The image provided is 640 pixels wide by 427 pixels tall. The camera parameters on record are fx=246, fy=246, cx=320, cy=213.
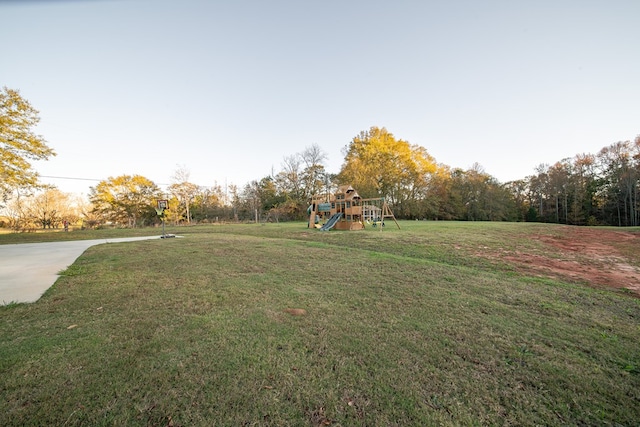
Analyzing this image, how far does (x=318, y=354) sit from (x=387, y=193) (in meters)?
34.4

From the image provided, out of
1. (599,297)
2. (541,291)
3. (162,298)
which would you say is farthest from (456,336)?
(162,298)

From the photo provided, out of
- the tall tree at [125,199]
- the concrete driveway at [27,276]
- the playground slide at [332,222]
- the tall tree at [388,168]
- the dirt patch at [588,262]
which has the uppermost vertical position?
the tall tree at [388,168]

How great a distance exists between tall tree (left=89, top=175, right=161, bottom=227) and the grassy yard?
34.6m

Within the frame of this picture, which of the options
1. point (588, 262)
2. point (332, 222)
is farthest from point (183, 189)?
point (588, 262)

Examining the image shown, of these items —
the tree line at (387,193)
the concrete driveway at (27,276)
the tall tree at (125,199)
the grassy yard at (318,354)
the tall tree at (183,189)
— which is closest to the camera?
the grassy yard at (318,354)

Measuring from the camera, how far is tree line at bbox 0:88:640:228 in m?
29.8

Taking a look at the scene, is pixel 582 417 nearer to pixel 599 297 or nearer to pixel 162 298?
pixel 599 297

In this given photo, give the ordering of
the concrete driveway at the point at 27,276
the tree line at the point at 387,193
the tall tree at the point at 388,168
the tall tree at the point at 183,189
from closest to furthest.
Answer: the concrete driveway at the point at 27,276 < the tree line at the point at 387,193 < the tall tree at the point at 388,168 < the tall tree at the point at 183,189

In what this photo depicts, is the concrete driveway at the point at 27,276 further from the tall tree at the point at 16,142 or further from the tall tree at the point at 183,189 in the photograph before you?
the tall tree at the point at 183,189

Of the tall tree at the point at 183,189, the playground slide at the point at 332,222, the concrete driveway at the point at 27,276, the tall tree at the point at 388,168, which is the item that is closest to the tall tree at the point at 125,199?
the tall tree at the point at 183,189

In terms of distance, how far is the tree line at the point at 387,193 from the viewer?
2984cm

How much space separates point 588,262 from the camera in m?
7.28

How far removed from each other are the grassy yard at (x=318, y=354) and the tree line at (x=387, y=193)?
92.4 ft

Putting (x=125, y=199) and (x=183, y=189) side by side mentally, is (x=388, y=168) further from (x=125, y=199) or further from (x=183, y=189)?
(x=125, y=199)
